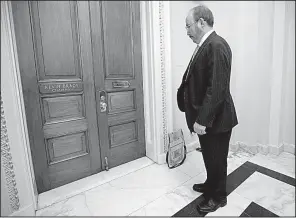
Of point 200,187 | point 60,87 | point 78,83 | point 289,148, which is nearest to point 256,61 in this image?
point 289,148

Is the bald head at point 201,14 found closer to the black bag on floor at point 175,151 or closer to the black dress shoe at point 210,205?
the black bag on floor at point 175,151

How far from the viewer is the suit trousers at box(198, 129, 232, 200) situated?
1479 millimetres

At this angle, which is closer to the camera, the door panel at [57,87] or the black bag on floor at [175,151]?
the door panel at [57,87]

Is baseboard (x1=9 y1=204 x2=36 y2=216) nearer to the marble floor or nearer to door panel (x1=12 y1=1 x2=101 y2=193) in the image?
the marble floor

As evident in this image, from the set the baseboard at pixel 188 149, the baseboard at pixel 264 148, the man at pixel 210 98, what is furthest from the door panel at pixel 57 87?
the baseboard at pixel 264 148

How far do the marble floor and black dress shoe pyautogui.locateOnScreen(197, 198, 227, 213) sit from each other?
0.13ft

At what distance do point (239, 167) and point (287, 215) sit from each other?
30.5 inches

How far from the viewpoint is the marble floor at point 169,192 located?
1588mm

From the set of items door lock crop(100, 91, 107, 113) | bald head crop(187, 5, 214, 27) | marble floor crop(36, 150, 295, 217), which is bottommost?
marble floor crop(36, 150, 295, 217)

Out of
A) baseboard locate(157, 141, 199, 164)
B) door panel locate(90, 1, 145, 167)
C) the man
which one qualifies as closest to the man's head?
the man

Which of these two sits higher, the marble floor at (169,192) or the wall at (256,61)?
the wall at (256,61)

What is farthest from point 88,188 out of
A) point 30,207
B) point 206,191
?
point 206,191

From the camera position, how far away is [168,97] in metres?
2.40

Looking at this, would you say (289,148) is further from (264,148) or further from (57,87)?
(57,87)
